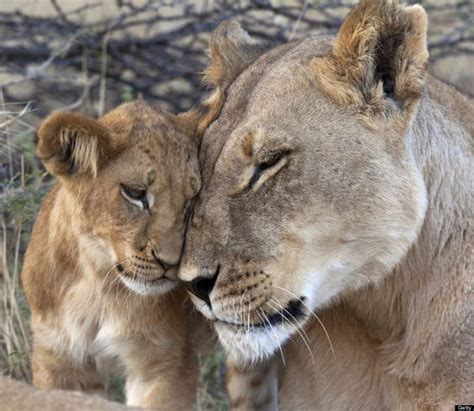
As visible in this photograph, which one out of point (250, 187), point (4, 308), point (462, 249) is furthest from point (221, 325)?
point (4, 308)

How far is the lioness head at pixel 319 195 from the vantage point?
10.0 ft

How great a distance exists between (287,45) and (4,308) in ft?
6.41

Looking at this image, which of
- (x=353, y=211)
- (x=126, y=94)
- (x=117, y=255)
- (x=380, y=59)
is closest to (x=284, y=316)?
(x=353, y=211)

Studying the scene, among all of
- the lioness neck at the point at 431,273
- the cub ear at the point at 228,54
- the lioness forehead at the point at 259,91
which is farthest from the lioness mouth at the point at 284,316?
the cub ear at the point at 228,54

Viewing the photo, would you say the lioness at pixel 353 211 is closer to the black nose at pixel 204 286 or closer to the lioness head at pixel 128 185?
the black nose at pixel 204 286

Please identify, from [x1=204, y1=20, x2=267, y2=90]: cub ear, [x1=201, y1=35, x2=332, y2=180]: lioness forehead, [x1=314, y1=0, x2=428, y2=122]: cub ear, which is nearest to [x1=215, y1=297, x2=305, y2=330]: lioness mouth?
[x1=201, y1=35, x2=332, y2=180]: lioness forehead

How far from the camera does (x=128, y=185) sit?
11.4 ft

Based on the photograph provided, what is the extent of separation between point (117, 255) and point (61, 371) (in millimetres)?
702

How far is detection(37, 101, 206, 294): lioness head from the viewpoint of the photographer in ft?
11.0

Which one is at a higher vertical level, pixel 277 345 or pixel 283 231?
pixel 283 231

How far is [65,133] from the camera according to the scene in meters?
3.43

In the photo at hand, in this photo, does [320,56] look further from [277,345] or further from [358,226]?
[277,345]

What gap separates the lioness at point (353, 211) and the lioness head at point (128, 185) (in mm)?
135

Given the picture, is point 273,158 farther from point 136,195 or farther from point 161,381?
point 161,381
